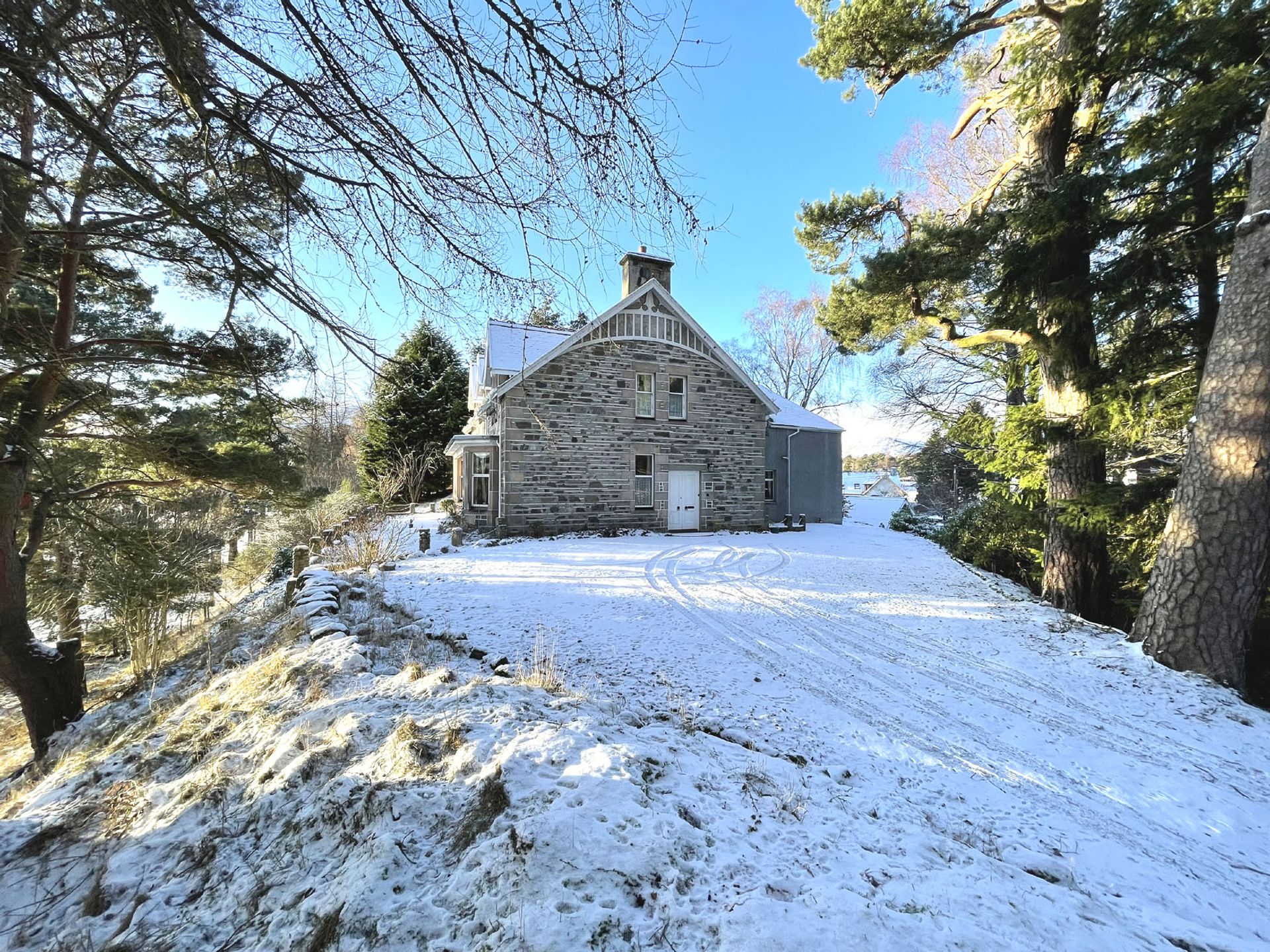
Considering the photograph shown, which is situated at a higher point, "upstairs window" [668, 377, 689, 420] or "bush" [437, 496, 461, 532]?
"upstairs window" [668, 377, 689, 420]

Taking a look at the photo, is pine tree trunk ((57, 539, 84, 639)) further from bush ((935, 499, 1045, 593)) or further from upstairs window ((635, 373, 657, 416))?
bush ((935, 499, 1045, 593))

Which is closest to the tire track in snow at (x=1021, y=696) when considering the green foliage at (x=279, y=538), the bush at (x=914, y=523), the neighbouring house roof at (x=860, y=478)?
the green foliage at (x=279, y=538)

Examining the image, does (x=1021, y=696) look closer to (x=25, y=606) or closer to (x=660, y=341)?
(x=25, y=606)

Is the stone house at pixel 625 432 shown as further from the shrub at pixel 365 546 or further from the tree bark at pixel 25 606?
the tree bark at pixel 25 606

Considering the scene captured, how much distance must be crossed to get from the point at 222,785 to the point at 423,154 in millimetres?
3655

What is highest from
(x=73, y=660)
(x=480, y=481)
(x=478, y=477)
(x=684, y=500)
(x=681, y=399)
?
(x=681, y=399)

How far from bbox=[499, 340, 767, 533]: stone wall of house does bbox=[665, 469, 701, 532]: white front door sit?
16 centimetres

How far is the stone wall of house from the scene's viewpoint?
14.5m

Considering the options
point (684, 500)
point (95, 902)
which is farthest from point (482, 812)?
point (684, 500)

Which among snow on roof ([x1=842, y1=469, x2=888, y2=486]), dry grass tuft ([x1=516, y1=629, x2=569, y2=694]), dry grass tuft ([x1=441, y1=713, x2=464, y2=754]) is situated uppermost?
snow on roof ([x1=842, y1=469, x2=888, y2=486])

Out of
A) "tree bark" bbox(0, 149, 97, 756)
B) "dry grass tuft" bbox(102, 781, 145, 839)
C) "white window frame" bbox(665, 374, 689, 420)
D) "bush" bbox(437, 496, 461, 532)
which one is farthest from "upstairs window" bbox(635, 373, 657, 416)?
"dry grass tuft" bbox(102, 781, 145, 839)

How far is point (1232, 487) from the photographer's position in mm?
4750

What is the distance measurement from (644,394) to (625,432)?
1.43 meters

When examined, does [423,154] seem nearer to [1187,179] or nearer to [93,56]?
[93,56]
